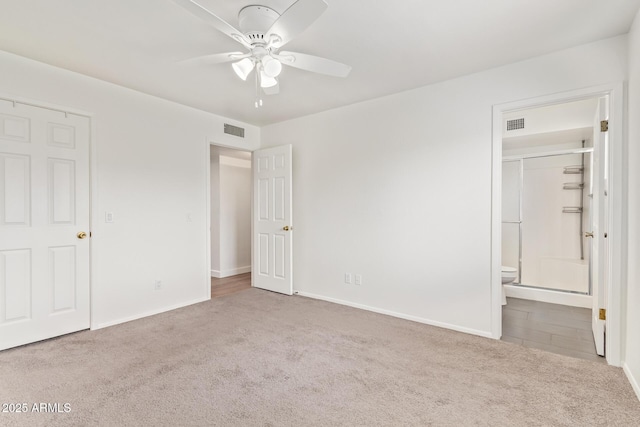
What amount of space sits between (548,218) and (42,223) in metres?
6.29

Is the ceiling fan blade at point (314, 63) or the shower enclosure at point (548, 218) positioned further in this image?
the shower enclosure at point (548, 218)

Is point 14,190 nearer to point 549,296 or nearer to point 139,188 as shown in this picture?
point 139,188

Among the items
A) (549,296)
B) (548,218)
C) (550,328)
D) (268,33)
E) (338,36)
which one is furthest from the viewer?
(548,218)

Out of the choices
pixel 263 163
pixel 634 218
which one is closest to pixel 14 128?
pixel 263 163

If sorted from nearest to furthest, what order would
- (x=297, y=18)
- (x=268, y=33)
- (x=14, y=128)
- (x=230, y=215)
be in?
(x=297, y=18) < (x=268, y=33) < (x=14, y=128) < (x=230, y=215)

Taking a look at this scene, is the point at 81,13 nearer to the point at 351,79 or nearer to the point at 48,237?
the point at 48,237

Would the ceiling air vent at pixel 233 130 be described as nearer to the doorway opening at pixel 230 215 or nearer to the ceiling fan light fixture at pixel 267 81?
the doorway opening at pixel 230 215

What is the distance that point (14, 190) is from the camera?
102 inches

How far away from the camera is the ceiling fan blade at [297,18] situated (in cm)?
146

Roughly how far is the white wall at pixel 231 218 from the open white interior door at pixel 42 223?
8.43 feet

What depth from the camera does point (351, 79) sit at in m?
3.02

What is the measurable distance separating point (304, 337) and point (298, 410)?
104 cm

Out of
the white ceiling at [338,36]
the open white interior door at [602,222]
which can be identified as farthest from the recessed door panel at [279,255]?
the open white interior door at [602,222]

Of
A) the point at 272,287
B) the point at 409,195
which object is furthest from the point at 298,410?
the point at 272,287
